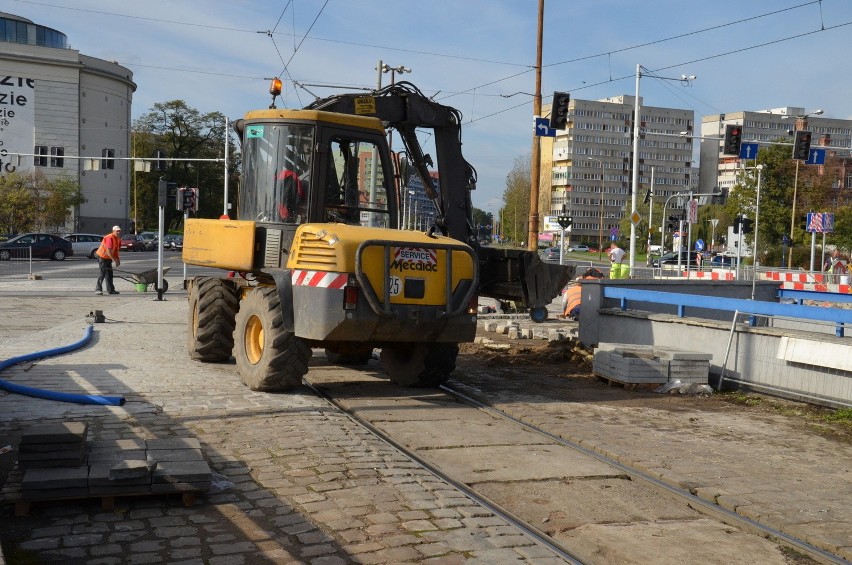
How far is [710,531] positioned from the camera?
633cm

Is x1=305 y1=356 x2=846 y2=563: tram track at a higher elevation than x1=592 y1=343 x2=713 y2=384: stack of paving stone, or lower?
lower

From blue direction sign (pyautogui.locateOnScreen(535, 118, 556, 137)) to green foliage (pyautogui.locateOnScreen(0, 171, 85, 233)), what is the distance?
166 ft

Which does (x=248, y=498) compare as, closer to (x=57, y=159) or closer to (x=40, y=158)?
(x=57, y=159)

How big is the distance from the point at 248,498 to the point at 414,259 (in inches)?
178

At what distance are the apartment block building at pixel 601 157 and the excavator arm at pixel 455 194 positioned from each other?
5506 inches

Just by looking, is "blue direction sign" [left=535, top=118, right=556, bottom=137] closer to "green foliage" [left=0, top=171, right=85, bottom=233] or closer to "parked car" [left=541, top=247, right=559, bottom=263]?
"parked car" [left=541, top=247, right=559, bottom=263]

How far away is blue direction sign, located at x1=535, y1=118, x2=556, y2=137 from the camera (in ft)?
91.2

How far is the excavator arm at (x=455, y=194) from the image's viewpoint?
13.3 metres

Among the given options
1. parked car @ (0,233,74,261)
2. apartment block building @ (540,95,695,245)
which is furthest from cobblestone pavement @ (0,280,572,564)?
apartment block building @ (540,95,695,245)

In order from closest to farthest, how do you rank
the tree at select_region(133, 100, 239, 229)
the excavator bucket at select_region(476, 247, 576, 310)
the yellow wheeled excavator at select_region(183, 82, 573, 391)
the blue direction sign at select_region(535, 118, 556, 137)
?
the yellow wheeled excavator at select_region(183, 82, 573, 391) < the excavator bucket at select_region(476, 247, 576, 310) < the blue direction sign at select_region(535, 118, 556, 137) < the tree at select_region(133, 100, 239, 229)

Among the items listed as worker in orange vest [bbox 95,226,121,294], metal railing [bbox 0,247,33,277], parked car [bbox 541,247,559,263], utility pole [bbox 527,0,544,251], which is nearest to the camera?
worker in orange vest [bbox 95,226,121,294]

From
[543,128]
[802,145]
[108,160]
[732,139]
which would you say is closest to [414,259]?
[543,128]

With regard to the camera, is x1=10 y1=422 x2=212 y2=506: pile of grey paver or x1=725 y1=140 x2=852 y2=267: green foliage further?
x1=725 y1=140 x2=852 y2=267: green foliage

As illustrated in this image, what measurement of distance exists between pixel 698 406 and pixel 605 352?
1758 mm
